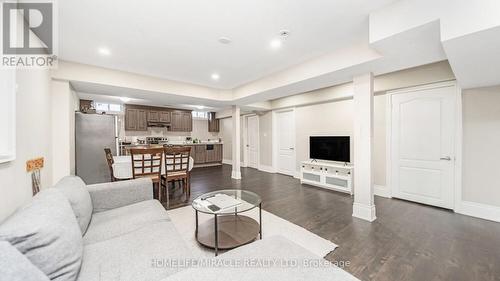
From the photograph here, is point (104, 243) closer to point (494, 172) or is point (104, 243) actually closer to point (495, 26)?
point (495, 26)

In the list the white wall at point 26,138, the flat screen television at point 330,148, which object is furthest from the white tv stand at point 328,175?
the white wall at point 26,138

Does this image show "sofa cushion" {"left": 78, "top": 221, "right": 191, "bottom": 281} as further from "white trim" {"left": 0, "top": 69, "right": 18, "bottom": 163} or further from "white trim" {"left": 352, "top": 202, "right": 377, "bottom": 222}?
"white trim" {"left": 352, "top": 202, "right": 377, "bottom": 222}

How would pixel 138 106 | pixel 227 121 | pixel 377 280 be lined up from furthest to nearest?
pixel 227 121
pixel 138 106
pixel 377 280

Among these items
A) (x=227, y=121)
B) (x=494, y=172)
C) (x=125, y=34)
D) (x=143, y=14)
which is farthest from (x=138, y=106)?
(x=494, y=172)

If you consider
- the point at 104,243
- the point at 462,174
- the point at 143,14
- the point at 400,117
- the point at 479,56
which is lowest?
the point at 104,243

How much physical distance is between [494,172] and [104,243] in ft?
16.2

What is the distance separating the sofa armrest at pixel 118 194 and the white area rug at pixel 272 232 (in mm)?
653

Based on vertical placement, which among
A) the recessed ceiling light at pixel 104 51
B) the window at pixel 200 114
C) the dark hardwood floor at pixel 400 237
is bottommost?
the dark hardwood floor at pixel 400 237

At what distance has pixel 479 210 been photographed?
9.64ft

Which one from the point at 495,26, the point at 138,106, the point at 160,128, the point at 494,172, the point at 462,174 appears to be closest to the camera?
the point at 495,26

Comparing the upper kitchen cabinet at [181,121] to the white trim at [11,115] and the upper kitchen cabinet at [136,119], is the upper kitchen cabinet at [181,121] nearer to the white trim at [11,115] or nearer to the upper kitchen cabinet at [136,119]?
the upper kitchen cabinet at [136,119]

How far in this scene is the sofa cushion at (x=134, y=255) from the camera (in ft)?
3.67

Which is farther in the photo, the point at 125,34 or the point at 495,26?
the point at 125,34

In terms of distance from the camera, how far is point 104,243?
4.74ft
